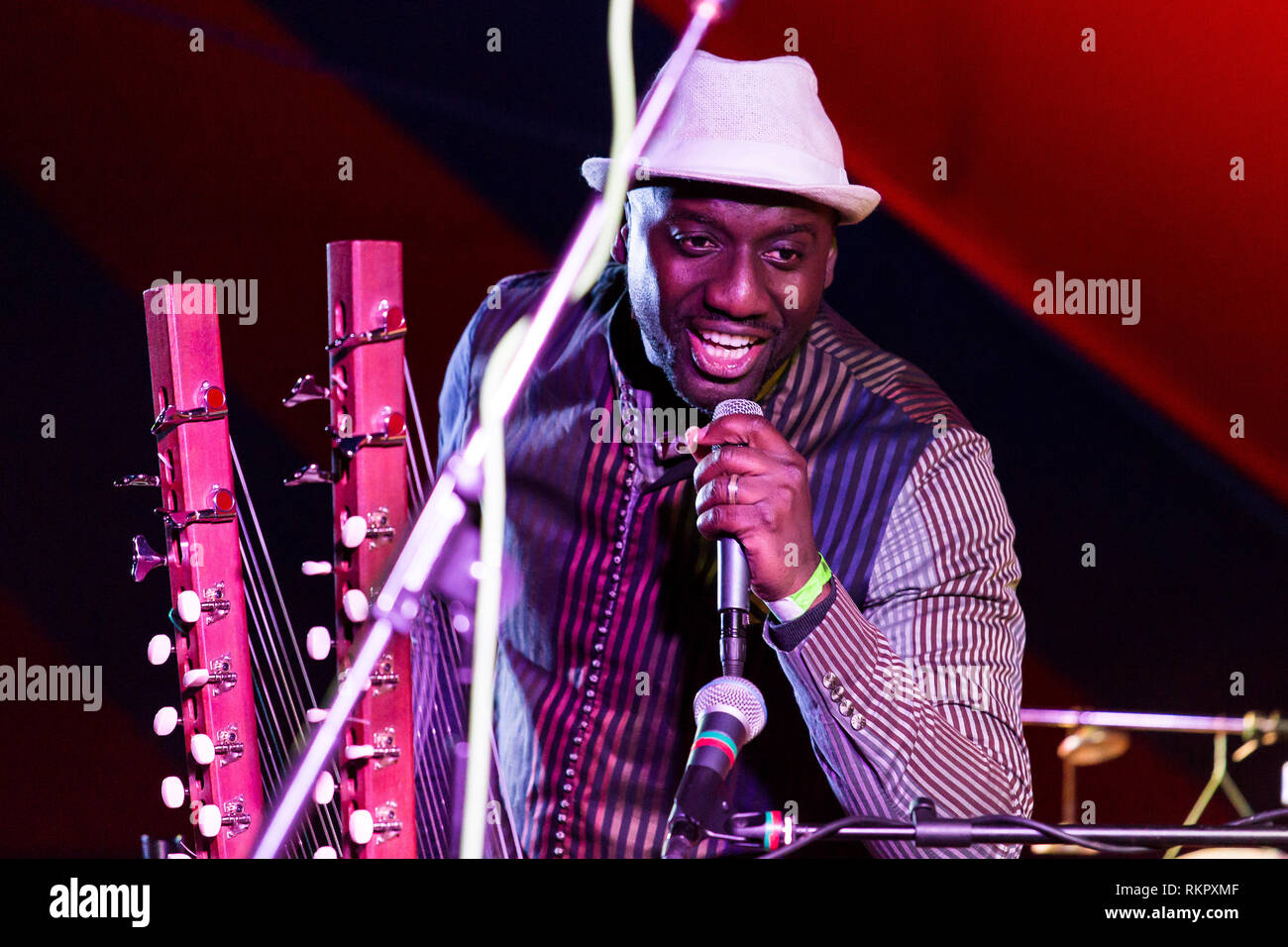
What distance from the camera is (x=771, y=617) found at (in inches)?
55.4

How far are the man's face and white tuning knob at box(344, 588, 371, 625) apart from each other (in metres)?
0.54

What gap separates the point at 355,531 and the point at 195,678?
0.28 meters

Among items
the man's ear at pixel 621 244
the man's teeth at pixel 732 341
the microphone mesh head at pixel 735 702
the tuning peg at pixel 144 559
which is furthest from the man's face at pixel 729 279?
the tuning peg at pixel 144 559

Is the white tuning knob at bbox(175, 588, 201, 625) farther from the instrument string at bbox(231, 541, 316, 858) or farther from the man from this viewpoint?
the man

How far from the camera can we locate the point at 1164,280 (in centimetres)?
250

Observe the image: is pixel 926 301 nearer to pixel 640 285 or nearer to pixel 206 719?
pixel 640 285

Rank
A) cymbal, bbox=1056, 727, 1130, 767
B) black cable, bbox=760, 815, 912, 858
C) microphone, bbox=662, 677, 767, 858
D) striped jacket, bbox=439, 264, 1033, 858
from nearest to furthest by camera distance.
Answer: microphone, bbox=662, 677, 767, 858 → black cable, bbox=760, 815, 912, 858 → striped jacket, bbox=439, 264, 1033, 858 → cymbal, bbox=1056, 727, 1130, 767

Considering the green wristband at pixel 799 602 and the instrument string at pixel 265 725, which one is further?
the instrument string at pixel 265 725

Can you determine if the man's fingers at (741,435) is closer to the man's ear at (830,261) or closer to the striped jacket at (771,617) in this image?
the striped jacket at (771,617)

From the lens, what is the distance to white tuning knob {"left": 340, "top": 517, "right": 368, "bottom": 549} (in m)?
1.47

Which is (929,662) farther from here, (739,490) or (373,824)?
(373,824)

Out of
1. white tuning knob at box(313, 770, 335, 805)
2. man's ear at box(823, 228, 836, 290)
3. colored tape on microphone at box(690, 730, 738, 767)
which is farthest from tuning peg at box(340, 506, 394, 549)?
man's ear at box(823, 228, 836, 290)

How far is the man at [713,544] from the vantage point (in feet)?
4.88

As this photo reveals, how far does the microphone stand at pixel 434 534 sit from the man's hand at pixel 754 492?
0.47 metres
